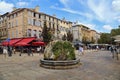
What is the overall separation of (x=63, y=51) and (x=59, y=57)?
0.55 metres

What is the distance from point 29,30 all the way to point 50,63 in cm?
3109

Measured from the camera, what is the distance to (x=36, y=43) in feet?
113

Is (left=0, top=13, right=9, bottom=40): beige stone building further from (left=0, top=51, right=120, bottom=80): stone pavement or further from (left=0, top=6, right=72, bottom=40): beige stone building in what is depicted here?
(left=0, top=51, right=120, bottom=80): stone pavement

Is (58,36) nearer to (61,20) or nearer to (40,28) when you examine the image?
(61,20)

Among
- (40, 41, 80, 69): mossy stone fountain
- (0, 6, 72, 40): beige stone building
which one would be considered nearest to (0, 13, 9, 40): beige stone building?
(0, 6, 72, 40): beige stone building

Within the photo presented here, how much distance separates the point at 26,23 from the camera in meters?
41.4

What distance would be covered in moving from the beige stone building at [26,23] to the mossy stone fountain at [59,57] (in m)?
28.6

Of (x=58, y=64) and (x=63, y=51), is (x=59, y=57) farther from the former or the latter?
(x=58, y=64)

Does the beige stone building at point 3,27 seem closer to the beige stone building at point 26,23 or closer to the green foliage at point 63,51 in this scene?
the beige stone building at point 26,23

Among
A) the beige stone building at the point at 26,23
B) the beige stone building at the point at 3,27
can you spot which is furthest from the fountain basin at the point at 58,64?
the beige stone building at the point at 3,27

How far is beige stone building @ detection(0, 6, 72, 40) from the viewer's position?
41500mm

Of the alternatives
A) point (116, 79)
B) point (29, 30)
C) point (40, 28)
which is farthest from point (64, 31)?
point (116, 79)

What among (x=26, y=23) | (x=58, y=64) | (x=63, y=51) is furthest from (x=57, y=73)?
(x=26, y=23)

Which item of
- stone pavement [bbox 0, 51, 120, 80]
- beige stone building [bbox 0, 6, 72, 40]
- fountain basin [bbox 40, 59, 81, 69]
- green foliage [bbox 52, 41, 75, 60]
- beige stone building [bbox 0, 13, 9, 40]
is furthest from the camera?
beige stone building [bbox 0, 13, 9, 40]
